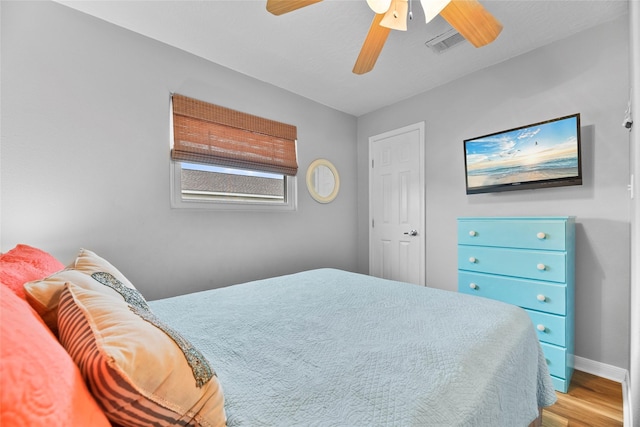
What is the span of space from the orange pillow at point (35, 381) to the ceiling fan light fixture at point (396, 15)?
1856 millimetres

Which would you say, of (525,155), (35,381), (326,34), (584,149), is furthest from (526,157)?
(35,381)

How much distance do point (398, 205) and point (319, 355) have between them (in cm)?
275

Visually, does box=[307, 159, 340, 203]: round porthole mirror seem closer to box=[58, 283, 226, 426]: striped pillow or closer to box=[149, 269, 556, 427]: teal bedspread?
box=[149, 269, 556, 427]: teal bedspread

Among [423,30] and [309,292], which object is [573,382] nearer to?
[309,292]

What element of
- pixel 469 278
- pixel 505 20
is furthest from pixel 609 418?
pixel 505 20

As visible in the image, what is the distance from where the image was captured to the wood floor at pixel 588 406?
1638mm

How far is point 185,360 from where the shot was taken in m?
0.60

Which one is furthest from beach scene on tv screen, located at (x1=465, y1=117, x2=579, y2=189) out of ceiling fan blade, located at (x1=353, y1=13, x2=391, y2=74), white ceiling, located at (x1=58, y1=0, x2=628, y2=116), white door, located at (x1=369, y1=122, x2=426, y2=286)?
ceiling fan blade, located at (x1=353, y1=13, x2=391, y2=74)

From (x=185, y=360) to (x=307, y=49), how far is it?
2.52 meters

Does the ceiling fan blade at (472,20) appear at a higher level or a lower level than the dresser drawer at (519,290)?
higher

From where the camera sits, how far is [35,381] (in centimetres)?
37

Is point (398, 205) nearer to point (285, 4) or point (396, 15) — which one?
point (396, 15)

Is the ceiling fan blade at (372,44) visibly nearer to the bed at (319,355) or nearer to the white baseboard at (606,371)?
the bed at (319,355)

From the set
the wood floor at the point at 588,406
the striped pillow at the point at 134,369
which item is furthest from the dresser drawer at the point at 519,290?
the striped pillow at the point at 134,369
